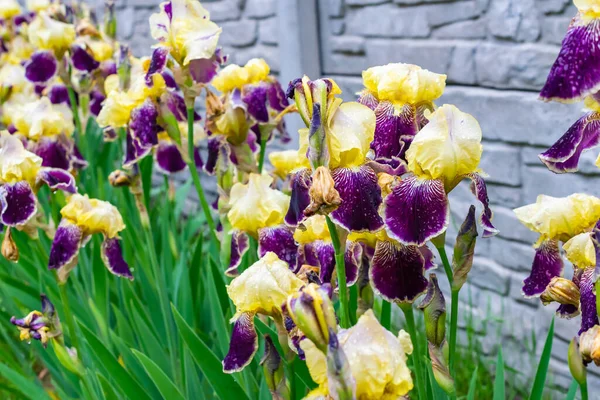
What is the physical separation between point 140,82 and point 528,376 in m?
1.60

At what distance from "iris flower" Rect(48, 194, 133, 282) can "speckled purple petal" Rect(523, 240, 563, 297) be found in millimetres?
946

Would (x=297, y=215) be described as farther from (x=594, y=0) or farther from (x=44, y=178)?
(x=44, y=178)

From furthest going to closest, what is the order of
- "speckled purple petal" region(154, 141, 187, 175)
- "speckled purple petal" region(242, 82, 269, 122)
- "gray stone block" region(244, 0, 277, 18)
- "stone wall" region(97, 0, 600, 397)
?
"gray stone block" region(244, 0, 277, 18), "stone wall" region(97, 0, 600, 397), "speckled purple petal" region(154, 141, 187, 175), "speckled purple petal" region(242, 82, 269, 122)

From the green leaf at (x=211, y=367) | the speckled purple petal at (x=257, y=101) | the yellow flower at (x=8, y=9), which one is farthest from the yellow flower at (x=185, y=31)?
the yellow flower at (x=8, y=9)

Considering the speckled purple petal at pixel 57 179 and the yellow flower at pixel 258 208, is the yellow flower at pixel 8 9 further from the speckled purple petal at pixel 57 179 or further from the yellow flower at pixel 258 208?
the yellow flower at pixel 258 208

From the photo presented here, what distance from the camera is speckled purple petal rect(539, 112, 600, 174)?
870 millimetres

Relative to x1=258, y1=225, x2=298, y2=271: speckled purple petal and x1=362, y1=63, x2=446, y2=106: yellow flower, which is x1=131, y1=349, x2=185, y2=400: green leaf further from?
x1=362, y1=63, x2=446, y2=106: yellow flower

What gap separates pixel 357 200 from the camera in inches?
33.6

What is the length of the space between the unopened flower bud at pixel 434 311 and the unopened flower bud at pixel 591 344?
0.17 m

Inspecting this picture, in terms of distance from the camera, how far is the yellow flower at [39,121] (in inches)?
81.8

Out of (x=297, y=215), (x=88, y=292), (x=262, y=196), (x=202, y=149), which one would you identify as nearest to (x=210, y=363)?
(x=262, y=196)

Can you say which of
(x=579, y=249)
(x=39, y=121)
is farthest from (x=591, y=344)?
(x=39, y=121)

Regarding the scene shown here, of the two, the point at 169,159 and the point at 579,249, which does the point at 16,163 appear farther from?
the point at 579,249

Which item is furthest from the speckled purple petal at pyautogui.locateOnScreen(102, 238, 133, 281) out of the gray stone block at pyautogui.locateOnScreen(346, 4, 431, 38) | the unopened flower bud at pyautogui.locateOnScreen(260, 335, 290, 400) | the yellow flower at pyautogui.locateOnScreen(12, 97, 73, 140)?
the gray stone block at pyautogui.locateOnScreen(346, 4, 431, 38)
